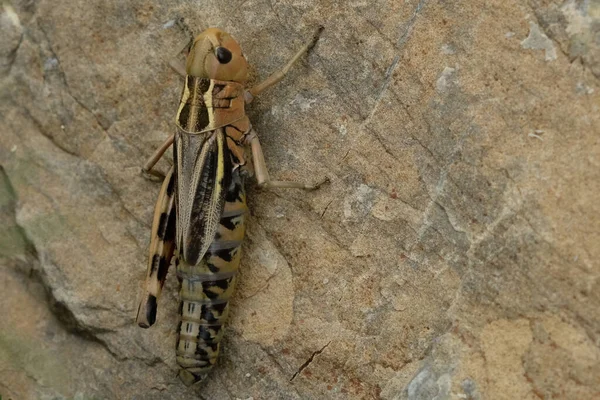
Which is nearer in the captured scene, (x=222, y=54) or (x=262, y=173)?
(x=222, y=54)

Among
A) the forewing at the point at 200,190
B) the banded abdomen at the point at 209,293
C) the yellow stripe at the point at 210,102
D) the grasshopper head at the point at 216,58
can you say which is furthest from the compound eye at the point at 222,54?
the banded abdomen at the point at 209,293

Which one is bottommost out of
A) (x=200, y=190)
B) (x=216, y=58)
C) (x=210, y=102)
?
(x=200, y=190)

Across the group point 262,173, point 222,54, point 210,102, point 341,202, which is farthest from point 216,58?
point 341,202

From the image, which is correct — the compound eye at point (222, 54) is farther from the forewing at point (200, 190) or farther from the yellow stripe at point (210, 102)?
the forewing at point (200, 190)

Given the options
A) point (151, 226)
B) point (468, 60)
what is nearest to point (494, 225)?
point (468, 60)

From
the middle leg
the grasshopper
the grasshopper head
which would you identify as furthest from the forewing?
the grasshopper head

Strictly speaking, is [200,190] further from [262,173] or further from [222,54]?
[222,54]

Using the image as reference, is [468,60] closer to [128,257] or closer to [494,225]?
[494,225]
